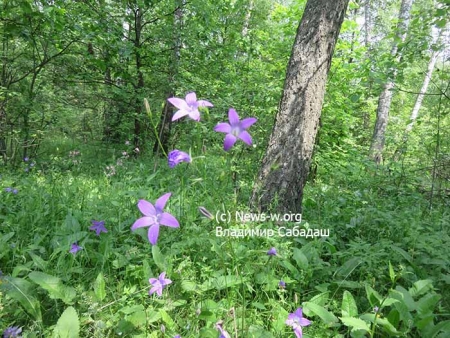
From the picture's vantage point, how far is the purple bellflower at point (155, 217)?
0.87 metres

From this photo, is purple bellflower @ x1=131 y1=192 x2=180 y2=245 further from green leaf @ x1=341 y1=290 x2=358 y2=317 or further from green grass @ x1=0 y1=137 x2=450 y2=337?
green leaf @ x1=341 y1=290 x2=358 y2=317

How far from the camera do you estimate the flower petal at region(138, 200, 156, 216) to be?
91 cm

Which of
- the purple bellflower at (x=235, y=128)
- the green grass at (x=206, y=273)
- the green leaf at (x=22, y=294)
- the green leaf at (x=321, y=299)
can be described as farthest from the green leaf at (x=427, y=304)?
the green leaf at (x=22, y=294)

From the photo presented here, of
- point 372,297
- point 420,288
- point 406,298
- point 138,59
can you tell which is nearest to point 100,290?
point 372,297

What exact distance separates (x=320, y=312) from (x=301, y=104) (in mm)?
1745

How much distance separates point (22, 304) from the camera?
131 centimetres

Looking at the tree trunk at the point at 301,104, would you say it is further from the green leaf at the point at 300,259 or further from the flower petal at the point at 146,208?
the flower petal at the point at 146,208

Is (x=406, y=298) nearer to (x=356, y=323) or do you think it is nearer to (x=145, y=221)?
(x=356, y=323)

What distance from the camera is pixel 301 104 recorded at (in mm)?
2611

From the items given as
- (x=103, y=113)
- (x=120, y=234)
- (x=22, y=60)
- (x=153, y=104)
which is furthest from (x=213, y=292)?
(x=103, y=113)

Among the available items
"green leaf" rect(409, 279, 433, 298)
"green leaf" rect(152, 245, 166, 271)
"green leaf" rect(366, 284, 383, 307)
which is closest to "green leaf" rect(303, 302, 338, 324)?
"green leaf" rect(366, 284, 383, 307)

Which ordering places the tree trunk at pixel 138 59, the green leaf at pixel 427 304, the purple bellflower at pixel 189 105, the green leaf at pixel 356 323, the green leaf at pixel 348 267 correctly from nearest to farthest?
the purple bellflower at pixel 189 105 < the green leaf at pixel 356 323 < the green leaf at pixel 427 304 < the green leaf at pixel 348 267 < the tree trunk at pixel 138 59

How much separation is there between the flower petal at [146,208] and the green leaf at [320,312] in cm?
90

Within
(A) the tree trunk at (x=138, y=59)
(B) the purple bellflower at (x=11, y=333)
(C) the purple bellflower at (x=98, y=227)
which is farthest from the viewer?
(A) the tree trunk at (x=138, y=59)
